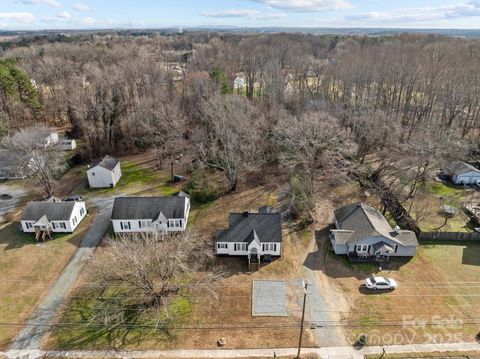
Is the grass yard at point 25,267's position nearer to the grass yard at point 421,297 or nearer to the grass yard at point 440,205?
the grass yard at point 421,297

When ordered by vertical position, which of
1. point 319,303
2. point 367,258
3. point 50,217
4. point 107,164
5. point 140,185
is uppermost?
point 107,164

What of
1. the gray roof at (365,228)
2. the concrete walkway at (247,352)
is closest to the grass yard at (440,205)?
the gray roof at (365,228)

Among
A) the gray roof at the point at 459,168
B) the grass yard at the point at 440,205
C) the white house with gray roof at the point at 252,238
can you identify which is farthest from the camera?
the gray roof at the point at 459,168

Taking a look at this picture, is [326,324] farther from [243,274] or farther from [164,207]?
[164,207]

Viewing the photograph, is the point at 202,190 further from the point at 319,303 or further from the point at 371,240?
the point at 319,303

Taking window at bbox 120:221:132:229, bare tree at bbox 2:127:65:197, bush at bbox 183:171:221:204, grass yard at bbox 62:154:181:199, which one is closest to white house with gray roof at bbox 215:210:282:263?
bush at bbox 183:171:221:204

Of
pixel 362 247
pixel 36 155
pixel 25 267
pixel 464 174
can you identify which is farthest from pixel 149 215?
pixel 464 174
